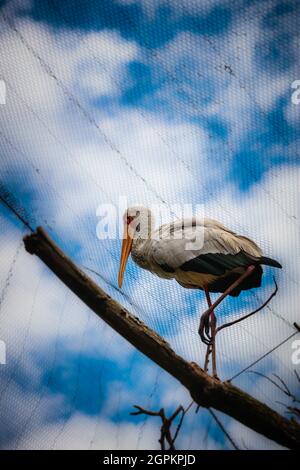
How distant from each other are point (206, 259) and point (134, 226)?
3.01 feet

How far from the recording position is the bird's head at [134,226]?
414 cm

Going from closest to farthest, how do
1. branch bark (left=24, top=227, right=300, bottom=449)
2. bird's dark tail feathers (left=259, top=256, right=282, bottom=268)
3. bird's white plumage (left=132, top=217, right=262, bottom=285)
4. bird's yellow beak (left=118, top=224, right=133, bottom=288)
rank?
branch bark (left=24, top=227, right=300, bottom=449) < bird's dark tail feathers (left=259, top=256, right=282, bottom=268) < bird's white plumage (left=132, top=217, right=262, bottom=285) < bird's yellow beak (left=118, top=224, right=133, bottom=288)

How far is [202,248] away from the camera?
3551 millimetres

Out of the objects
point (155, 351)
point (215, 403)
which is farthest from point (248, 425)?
point (155, 351)

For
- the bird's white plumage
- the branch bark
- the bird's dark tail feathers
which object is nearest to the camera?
the branch bark

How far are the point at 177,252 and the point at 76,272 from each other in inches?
61.9

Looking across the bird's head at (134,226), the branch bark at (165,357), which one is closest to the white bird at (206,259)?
the bird's head at (134,226)

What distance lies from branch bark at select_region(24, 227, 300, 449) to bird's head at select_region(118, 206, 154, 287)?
1.71 meters

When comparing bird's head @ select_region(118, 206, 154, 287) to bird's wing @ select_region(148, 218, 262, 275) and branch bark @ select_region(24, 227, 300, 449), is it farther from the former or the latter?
branch bark @ select_region(24, 227, 300, 449)

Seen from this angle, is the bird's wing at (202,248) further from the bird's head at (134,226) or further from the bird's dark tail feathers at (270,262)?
the bird's head at (134,226)

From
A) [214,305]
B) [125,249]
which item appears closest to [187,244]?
[214,305]

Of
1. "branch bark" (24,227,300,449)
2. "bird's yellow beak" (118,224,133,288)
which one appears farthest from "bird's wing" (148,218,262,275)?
"branch bark" (24,227,300,449)

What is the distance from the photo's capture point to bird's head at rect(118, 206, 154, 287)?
4.14 m
